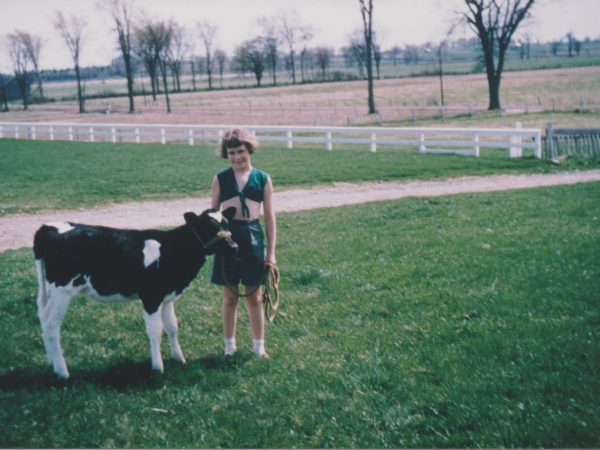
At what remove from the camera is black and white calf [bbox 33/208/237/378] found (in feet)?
16.4

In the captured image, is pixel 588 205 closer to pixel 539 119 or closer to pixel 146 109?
pixel 539 119

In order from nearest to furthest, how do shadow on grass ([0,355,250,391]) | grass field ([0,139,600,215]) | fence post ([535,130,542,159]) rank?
1. shadow on grass ([0,355,250,391])
2. grass field ([0,139,600,215])
3. fence post ([535,130,542,159])

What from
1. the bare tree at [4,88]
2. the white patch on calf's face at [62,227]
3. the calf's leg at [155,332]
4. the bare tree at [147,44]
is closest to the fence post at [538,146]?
the bare tree at [4,88]

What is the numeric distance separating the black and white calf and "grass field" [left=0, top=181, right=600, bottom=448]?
0.49 metres

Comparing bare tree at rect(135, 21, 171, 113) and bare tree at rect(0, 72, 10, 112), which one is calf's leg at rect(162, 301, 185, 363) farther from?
bare tree at rect(135, 21, 171, 113)

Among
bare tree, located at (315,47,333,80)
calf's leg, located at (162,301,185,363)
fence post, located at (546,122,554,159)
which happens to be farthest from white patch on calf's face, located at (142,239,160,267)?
bare tree, located at (315,47,333,80)

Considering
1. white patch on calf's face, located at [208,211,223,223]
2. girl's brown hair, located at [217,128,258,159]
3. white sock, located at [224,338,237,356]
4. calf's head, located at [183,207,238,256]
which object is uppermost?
girl's brown hair, located at [217,128,258,159]

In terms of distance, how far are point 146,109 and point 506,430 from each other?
76.2 meters

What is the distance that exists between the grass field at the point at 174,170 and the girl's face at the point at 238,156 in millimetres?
10089

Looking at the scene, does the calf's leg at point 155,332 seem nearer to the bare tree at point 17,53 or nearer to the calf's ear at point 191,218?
the calf's ear at point 191,218

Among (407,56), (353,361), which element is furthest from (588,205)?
(407,56)

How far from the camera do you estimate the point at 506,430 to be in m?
3.87

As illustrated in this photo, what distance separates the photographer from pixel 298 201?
47.9 ft

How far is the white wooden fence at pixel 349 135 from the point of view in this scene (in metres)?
21.6
